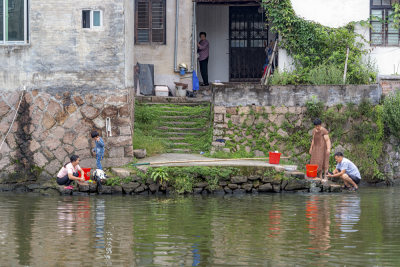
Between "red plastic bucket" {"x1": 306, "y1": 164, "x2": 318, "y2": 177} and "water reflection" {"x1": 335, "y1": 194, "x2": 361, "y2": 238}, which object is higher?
"red plastic bucket" {"x1": 306, "y1": 164, "x2": 318, "y2": 177}

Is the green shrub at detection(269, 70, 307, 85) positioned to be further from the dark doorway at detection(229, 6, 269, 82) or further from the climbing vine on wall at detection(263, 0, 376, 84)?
the dark doorway at detection(229, 6, 269, 82)

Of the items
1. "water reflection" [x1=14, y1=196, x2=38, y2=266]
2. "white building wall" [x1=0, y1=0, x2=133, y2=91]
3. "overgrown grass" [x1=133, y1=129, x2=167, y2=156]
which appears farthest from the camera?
"overgrown grass" [x1=133, y1=129, x2=167, y2=156]

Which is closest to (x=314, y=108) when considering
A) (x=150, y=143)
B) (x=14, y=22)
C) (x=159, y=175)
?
(x=150, y=143)

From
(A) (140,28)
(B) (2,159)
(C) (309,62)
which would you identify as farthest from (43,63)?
(C) (309,62)

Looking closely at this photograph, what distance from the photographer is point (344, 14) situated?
24.1 meters

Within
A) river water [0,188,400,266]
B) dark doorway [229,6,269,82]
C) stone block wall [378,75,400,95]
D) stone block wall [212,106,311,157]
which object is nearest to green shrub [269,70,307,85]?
stone block wall [212,106,311,157]

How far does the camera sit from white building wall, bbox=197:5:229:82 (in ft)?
88.2

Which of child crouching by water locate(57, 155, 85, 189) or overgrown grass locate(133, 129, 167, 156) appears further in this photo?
overgrown grass locate(133, 129, 167, 156)

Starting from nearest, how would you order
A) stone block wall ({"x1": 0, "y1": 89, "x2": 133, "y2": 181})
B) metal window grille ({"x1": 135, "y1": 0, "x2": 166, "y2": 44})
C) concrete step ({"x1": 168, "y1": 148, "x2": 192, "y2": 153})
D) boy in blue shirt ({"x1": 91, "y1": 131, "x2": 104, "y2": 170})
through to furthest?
boy in blue shirt ({"x1": 91, "y1": 131, "x2": 104, "y2": 170})
stone block wall ({"x1": 0, "y1": 89, "x2": 133, "y2": 181})
concrete step ({"x1": 168, "y1": 148, "x2": 192, "y2": 153})
metal window grille ({"x1": 135, "y1": 0, "x2": 166, "y2": 44})

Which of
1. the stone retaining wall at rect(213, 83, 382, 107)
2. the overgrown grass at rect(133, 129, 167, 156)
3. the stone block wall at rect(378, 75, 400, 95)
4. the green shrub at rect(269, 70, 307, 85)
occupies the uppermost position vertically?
the green shrub at rect(269, 70, 307, 85)

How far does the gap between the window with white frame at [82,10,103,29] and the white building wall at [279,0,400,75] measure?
650 cm

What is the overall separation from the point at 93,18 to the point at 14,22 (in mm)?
2115

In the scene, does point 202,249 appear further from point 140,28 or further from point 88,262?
point 140,28

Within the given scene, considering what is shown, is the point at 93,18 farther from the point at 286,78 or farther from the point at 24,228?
the point at 24,228
